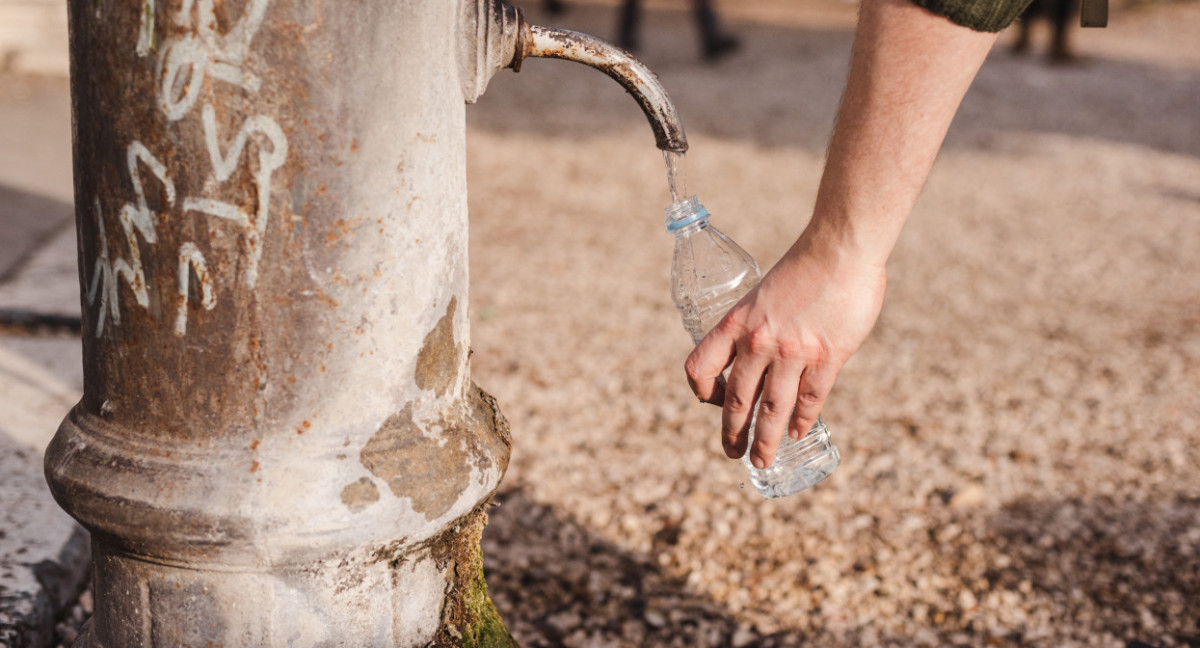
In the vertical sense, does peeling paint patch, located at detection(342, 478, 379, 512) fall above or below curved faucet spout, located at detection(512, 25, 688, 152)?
below

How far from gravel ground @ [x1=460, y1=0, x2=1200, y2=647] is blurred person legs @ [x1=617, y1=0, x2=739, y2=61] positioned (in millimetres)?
3224

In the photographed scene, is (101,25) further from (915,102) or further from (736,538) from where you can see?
(736,538)

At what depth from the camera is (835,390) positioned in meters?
4.03

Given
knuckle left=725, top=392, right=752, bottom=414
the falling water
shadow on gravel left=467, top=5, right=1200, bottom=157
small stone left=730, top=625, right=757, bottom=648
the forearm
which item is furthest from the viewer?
shadow on gravel left=467, top=5, right=1200, bottom=157

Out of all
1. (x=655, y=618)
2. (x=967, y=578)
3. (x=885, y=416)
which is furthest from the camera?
(x=885, y=416)

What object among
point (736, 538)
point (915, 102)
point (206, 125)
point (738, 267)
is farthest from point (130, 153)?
point (736, 538)

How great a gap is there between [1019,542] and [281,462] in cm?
239

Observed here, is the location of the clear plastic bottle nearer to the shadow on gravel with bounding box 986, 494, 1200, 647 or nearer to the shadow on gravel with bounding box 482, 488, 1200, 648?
the shadow on gravel with bounding box 482, 488, 1200, 648

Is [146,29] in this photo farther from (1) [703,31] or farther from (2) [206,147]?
(1) [703,31]

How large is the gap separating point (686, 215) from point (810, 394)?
423 millimetres

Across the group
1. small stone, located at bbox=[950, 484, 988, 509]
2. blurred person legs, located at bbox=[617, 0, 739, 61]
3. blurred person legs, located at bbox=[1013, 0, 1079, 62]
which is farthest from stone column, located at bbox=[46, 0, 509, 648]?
blurred person legs, located at bbox=[1013, 0, 1079, 62]

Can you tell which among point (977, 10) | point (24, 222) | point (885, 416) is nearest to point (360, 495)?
point (977, 10)

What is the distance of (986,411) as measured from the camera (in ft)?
12.7

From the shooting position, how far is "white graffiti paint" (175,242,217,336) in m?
1.30
